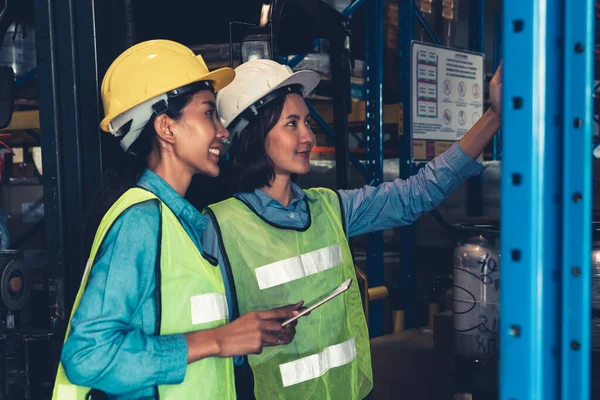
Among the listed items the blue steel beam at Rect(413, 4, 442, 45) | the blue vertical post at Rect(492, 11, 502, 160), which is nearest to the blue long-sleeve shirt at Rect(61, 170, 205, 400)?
the blue steel beam at Rect(413, 4, 442, 45)

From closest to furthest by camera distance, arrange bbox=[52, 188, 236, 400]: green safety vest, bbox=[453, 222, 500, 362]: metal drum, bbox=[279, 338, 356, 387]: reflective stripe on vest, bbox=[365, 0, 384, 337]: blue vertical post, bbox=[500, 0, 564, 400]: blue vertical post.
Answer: bbox=[500, 0, 564, 400]: blue vertical post < bbox=[52, 188, 236, 400]: green safety vest < bbox=[279, 338, 356, 387]: reflective stripe on vest < bbox=[453, 222, 500, 362]: metal drum < bbox=[365, 0, 384, 337]: blue vertical post

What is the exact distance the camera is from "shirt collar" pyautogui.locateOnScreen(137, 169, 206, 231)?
1885 mm

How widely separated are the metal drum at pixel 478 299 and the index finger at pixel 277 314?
111 cm

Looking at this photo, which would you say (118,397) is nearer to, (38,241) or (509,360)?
(509,360)

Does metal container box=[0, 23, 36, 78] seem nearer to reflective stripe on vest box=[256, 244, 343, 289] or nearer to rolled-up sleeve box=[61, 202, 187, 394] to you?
reflective stripe on vest box=[256, 244, 343, 289]

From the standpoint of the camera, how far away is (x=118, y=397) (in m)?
1.77

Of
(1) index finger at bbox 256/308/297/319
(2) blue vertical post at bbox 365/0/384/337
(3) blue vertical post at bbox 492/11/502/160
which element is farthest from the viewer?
(3) blue vertical post at bbox 492/11/502/160

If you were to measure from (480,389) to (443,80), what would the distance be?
3041 millimetres

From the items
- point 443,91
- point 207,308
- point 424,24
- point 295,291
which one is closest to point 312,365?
point 295,291

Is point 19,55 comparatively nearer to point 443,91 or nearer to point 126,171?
point 443,91

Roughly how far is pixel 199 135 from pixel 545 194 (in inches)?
41.4

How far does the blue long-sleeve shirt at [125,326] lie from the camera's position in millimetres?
1633

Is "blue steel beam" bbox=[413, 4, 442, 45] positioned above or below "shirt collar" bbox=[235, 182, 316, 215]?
above

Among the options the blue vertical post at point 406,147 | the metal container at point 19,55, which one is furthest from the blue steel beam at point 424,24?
the metal container at point 19,55
